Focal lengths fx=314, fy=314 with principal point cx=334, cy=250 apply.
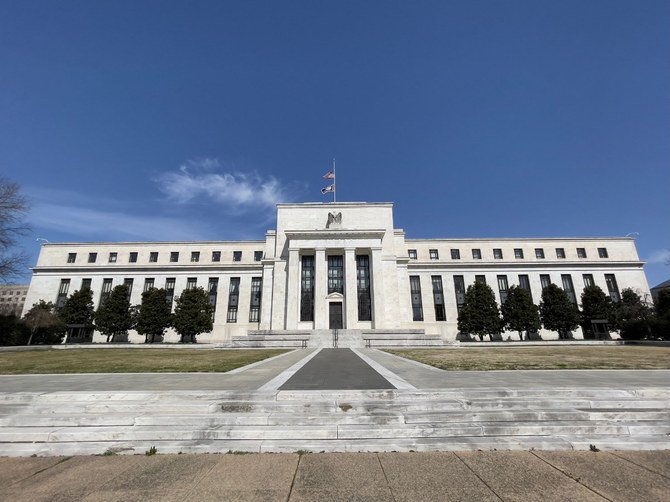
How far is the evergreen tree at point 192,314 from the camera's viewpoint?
44.1 m

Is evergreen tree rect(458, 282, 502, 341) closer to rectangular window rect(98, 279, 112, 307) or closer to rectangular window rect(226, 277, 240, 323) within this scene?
rectangular window rect(226, 277, 240, 323)

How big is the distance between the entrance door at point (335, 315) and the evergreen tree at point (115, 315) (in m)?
29.3

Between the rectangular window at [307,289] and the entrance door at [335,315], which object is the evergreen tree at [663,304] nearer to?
the entrance door at [335,315]

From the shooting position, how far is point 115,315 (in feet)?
148

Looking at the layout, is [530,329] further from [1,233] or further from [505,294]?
[1,233]

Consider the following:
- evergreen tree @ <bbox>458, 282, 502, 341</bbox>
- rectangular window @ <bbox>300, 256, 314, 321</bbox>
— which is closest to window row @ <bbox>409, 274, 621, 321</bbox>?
evergreen tree @ <bbox>458, 282, 502, 341</bbox>

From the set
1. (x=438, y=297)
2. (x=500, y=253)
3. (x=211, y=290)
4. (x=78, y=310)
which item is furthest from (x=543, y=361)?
(x=78, y=310)

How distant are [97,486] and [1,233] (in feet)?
103

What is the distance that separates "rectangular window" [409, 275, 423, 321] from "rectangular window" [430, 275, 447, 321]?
2.50 meters

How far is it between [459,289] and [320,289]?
985 inches

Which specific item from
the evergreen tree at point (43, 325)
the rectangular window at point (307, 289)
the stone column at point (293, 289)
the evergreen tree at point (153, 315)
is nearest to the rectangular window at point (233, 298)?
the evergreen tree at point (153, 315)

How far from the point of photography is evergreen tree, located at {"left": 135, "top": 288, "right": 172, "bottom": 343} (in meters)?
44.8

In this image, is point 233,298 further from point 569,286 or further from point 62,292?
point 569,286

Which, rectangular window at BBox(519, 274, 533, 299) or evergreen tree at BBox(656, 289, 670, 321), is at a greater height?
rectangular window at BBox(519, 274, 533, 299)
